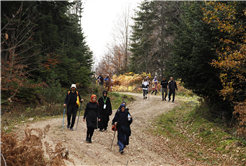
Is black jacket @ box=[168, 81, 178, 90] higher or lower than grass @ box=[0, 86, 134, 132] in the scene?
higher

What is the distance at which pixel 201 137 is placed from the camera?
11.9 metres

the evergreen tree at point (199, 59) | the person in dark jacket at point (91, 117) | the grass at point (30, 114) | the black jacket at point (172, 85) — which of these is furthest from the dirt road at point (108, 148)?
the black jacket at point (172, 85)

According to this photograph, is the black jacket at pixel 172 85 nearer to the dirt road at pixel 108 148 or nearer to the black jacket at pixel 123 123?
the dirt road at pixel 108 148

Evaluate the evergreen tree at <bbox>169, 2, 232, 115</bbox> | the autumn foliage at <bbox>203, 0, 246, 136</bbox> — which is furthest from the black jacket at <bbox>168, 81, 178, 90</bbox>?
the autumn foliage at <bbox>203, 0, 246, 136</bbox>

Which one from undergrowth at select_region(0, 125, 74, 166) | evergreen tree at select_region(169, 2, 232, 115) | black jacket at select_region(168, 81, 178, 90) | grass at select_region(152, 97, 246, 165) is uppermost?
evergreen tree at select_region(169, 2, 232, 115)

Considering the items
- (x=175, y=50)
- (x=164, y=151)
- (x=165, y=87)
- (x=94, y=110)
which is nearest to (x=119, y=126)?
(x=94, y=110)

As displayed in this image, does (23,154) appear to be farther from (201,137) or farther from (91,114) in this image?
(201,137)

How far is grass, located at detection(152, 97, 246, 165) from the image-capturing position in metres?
9.31

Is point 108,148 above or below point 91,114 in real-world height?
below

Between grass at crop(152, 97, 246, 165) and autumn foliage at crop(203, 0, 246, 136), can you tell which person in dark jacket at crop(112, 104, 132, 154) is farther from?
autumn foliage at crop(203, 0, 246, 136)

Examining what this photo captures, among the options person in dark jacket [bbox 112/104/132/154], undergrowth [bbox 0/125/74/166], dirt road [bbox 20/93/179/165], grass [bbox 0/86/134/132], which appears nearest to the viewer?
undergrowth [bbox 0/125/74/166]

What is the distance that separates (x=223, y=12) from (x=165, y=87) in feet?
31.9

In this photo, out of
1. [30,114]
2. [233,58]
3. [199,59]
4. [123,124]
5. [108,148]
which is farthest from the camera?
[30,114]

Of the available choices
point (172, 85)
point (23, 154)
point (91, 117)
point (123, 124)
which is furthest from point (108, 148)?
point (172, 85)
